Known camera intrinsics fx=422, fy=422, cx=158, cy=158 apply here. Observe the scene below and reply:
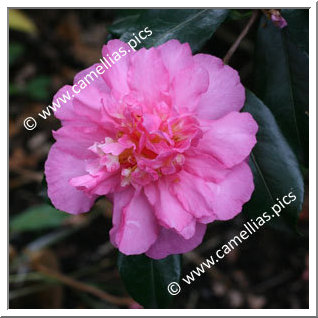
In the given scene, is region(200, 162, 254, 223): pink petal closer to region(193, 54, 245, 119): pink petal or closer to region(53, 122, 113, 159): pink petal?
region(193, 54, 245, 119): pink petal

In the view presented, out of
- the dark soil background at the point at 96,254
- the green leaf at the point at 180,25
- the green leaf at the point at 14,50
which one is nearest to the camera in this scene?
the green leaf at the point at 180,25

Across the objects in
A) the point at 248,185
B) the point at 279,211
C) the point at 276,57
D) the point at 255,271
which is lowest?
the point at 255,271

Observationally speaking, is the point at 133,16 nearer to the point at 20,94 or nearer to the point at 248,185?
the point at 248,185

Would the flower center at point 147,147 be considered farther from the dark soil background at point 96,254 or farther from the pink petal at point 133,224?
the dark soil background at point 96,254

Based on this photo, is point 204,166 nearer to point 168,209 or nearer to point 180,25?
point 168,209

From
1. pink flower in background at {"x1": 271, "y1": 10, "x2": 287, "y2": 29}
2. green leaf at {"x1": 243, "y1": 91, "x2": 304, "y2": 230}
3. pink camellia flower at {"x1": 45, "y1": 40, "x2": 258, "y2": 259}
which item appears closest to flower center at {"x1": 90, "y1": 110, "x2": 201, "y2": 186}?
pink camellia flower at {"x1": 45, "y1": 40, "x2": 258, "y2": 259}

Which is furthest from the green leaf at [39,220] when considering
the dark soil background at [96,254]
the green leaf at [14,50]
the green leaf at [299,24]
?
the green leaf at [299,24]
